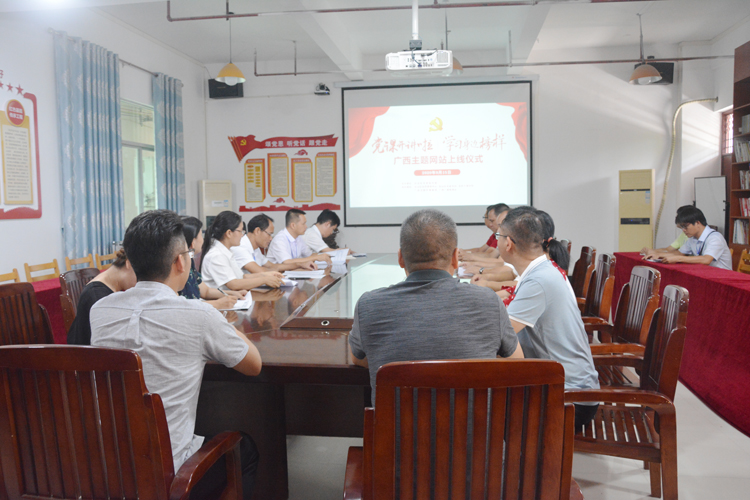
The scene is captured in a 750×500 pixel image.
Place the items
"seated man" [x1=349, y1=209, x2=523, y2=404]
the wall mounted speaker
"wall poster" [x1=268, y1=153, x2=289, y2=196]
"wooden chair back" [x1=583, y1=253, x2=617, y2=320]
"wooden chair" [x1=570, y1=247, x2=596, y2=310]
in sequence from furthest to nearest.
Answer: "wall poster" [x1=268, y1=153, x2=289, y2=196], the wall mounted speaker, "wooden chair" [x1=570, y1=247, x2=596, y2=310], "wooden chair back" [x1=583, y1=253, x2=617, y2=320], "seated man" [x1=349, y1=209, x2=523, y2=404]

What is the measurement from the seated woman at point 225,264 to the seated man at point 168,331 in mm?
1541

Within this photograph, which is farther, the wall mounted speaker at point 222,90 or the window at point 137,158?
the wall mounted speaker at point 222,90

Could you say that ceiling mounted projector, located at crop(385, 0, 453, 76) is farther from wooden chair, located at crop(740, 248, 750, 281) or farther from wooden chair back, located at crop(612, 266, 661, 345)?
wooden chair, located at crop(740, 248, 750, 281)

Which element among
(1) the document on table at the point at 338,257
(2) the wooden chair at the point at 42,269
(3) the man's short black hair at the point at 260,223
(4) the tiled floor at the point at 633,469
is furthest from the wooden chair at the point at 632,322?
(2) the wooden chair at the point at 42,269

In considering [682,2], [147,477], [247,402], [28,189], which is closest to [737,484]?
[247,402]

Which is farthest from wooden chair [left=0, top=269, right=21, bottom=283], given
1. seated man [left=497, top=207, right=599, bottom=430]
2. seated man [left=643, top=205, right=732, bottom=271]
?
seated man [left=643, top=205, right=732, bottom=271]

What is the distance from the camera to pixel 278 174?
725 cm

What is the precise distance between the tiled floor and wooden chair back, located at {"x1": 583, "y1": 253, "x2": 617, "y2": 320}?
0.70 metres

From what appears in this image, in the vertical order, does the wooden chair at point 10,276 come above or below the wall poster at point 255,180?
below

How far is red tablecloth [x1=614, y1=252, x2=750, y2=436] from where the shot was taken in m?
2.50

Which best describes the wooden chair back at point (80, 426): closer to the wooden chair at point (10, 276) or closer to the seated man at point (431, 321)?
the seated man at point (431, 321)

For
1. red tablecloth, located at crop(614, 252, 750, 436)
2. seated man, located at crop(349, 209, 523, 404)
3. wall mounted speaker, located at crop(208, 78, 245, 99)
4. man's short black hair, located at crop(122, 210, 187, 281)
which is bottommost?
red tablecloth, located at crop(614, 252, 750, 436)

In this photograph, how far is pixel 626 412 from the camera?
6.21 feet

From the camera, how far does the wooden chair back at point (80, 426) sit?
106 cm
